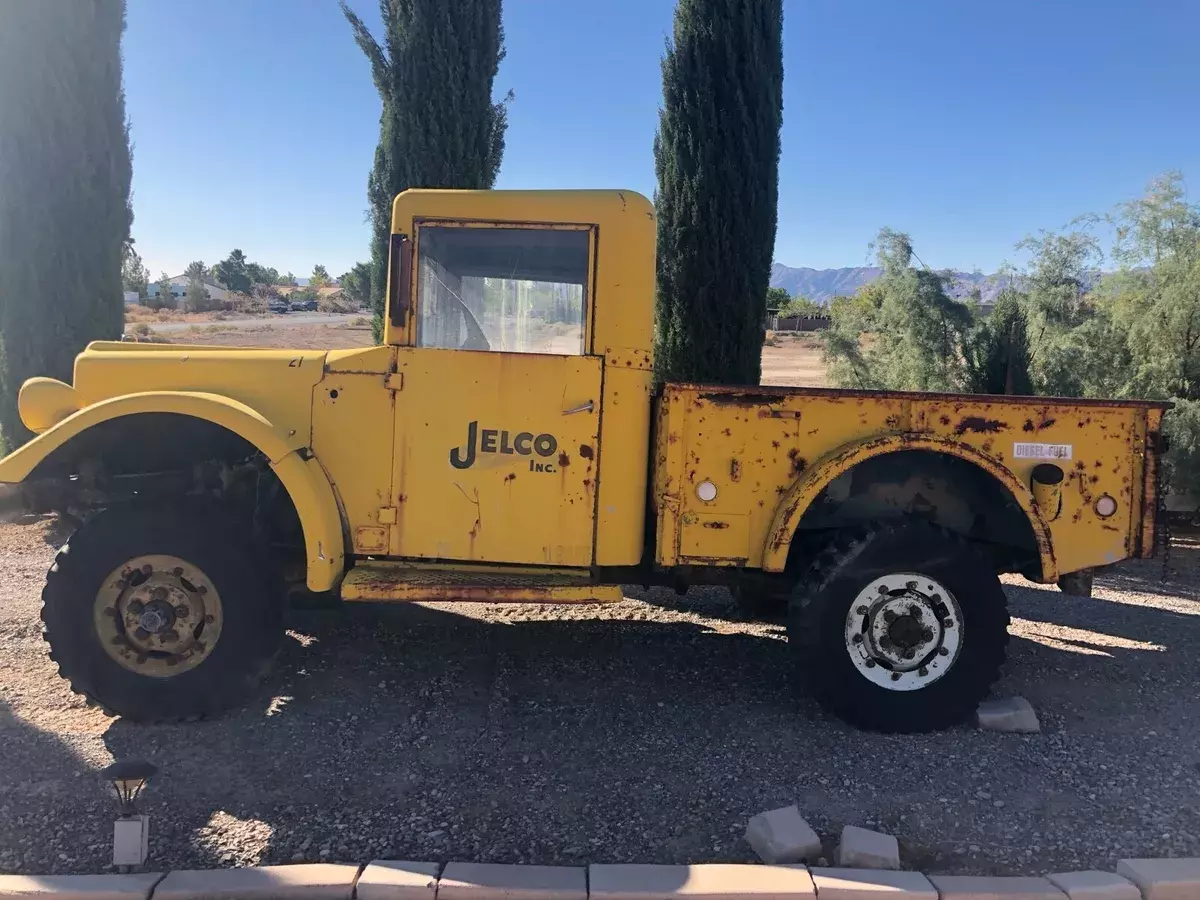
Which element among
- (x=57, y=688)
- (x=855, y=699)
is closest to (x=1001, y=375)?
Answer: (x=855, y=699)

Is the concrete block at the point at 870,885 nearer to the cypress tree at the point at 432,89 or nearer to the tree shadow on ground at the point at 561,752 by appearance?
the tree shadow on ground at the point at 561,752

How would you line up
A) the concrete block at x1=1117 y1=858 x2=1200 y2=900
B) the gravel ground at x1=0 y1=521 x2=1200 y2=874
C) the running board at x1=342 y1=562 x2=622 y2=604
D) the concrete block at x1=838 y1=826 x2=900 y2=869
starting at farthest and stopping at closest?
the running board at x1=342 y1=562 x2=622 y2=604 → the gravel ground at x1=0 y1=521 x2=1200 y2=874 → the concrete block at x1=838 y1=826 x2=900 y2=869 → the concrete block at x1=1117 y1=858 x2=1200 y2=900

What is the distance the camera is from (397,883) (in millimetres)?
2539

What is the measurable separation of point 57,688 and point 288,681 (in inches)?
44.7

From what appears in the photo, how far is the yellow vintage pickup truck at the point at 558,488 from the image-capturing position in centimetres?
371

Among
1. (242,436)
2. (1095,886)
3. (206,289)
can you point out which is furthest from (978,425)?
(206,289)

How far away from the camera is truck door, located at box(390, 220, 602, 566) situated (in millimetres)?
3797

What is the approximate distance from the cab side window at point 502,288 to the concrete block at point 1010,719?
2.60 metres

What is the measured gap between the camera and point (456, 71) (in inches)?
304

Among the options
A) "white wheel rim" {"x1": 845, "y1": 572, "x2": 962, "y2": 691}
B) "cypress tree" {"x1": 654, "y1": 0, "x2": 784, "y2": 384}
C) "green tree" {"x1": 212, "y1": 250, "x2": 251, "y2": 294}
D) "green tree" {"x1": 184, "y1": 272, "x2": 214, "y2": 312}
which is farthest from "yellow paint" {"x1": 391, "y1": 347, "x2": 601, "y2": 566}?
"green tree" {"x1": 212, "y1": 250, "x2": 251, "y2": 294}

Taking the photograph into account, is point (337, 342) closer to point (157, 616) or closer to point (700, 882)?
point (157, 616)

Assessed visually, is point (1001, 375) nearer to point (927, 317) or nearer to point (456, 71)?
point (927, 317)

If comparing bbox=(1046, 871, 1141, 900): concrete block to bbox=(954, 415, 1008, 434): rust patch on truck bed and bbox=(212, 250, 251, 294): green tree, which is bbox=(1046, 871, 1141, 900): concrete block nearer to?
bbox=(954, 415, 1008, 434): rust patch on truck bed

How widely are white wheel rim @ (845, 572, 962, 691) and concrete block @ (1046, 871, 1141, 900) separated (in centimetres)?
116
